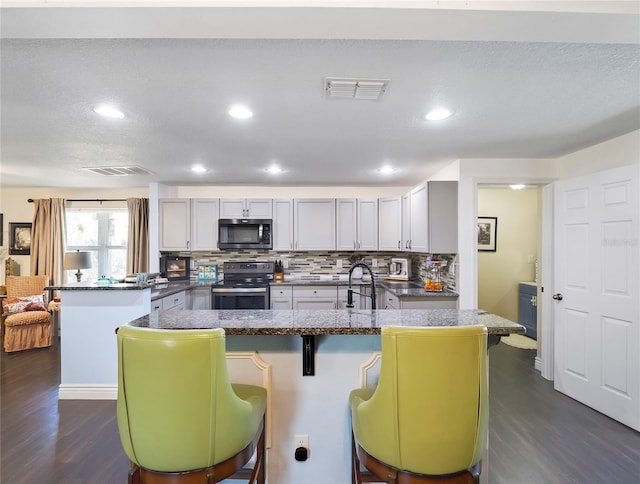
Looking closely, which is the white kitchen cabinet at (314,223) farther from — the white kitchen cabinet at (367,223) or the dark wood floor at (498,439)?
the dark wood floor at (498,439)

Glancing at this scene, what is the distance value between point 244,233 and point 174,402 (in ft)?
12.0

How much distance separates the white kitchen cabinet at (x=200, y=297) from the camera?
4469 millimetres

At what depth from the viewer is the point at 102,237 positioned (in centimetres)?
533

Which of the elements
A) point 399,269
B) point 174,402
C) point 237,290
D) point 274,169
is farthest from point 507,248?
point 174,402

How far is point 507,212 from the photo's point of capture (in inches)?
210

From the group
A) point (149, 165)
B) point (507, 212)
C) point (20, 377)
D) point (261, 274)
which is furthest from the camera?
point (507, 212)

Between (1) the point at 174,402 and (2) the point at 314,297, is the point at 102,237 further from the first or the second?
(1) the point at 174,402

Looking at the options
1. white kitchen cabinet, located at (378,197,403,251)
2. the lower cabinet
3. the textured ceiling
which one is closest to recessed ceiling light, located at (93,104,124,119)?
the textured ceiling

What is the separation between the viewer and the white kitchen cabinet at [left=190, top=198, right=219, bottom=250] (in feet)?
15.3

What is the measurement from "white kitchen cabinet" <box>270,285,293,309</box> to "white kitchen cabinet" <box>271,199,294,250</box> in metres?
0.62

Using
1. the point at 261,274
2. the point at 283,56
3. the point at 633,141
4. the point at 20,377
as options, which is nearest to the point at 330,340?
the point at 283,56

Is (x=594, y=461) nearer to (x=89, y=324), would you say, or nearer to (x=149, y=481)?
(x=149, y=481)

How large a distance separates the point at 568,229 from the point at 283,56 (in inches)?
120

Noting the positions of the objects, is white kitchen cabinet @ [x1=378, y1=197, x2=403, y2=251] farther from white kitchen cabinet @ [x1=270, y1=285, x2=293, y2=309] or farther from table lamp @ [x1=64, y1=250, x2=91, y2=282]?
table lamp @ [x1=64, y1=250, x2=91, y2=282]
